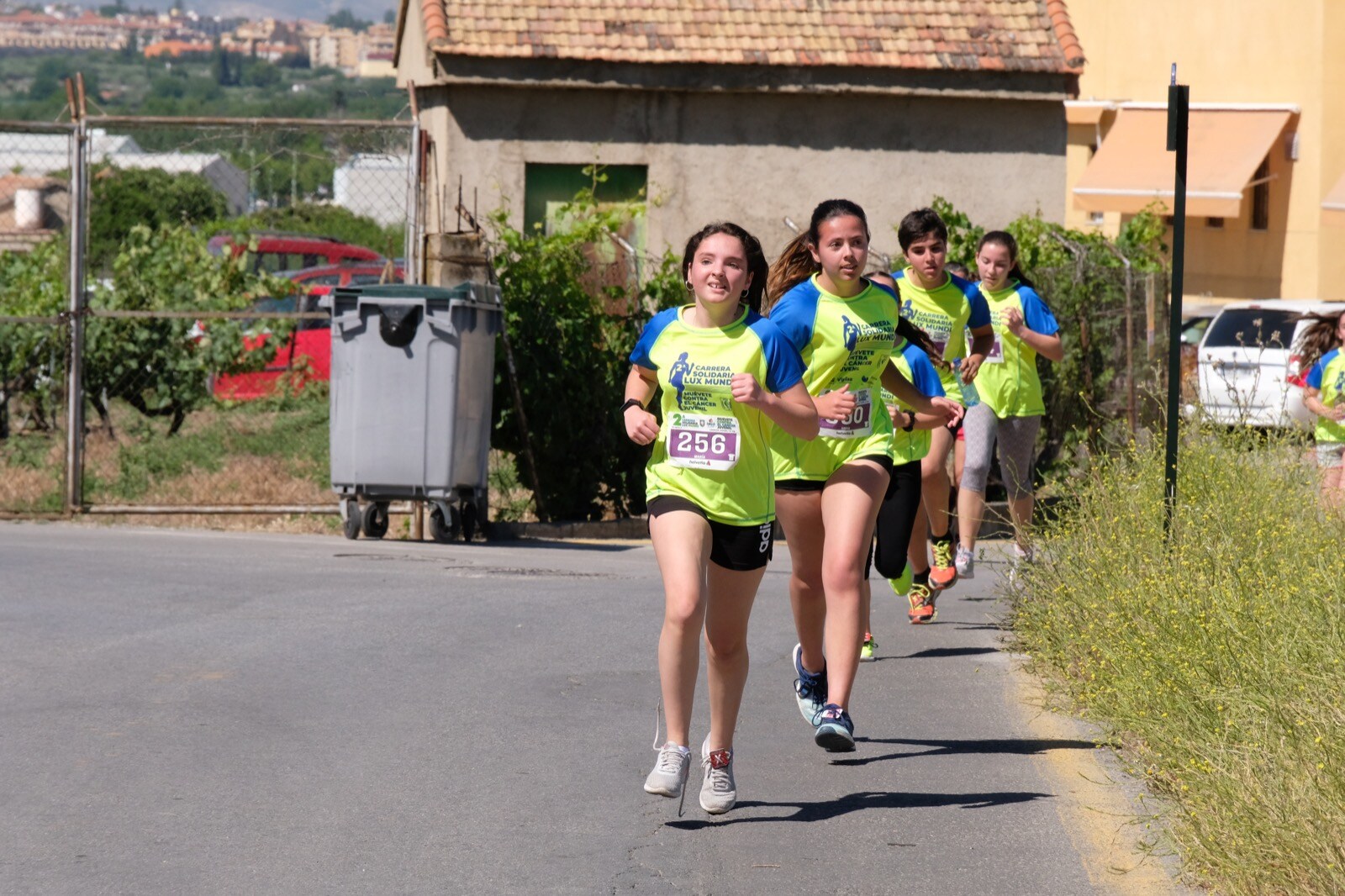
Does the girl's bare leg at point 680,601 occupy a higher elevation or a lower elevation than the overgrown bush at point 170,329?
lower

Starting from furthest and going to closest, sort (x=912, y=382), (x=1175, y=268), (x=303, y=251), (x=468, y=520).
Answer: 1. (x=303, y=251)
2. (x=468, y=520)
3. (x=1175, y=268)
4. (x=912, y=382)

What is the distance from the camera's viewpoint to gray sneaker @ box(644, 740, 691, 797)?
19.1ft

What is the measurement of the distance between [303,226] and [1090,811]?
27.6 m

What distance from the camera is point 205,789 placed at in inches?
246

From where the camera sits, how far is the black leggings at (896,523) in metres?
7.78

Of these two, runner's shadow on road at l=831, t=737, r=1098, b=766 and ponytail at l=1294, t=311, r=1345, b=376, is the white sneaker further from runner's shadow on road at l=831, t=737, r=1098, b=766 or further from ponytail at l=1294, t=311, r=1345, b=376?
ponytail at l=1294, t=311, r=1345, b=376

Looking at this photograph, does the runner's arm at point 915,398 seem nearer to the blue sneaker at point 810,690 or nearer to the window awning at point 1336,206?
the blue sneaker at point 810,690

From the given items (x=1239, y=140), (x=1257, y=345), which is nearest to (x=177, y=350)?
(x=1257, y=345)

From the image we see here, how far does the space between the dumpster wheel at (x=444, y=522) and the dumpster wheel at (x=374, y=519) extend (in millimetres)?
314

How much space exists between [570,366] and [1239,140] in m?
20.4

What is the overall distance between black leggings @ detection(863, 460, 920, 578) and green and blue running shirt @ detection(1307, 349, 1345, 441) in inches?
200

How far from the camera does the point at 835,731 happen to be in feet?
21.1

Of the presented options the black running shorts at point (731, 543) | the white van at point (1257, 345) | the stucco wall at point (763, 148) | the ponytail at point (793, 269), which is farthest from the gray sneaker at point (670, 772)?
the stucco wall at point (763, 148)

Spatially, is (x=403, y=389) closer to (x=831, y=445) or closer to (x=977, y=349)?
(x=977, y=349)
